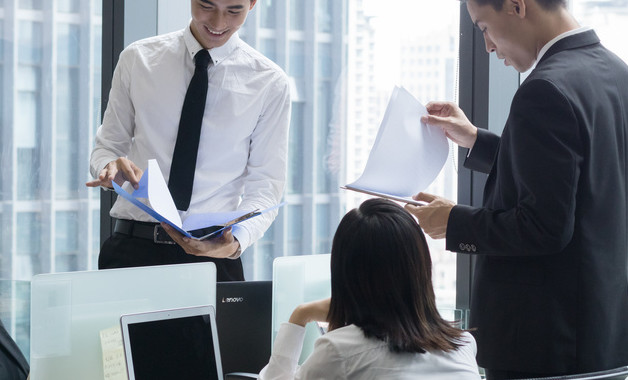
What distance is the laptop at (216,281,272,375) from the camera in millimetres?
1945

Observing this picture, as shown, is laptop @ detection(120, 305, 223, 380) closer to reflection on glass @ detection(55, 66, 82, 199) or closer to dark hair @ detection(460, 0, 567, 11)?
dark hair @ detection(460, 0, 567, 11)

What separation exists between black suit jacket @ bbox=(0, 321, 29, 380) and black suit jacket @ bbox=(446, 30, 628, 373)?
1.34m

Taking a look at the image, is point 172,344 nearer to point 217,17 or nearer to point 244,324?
point 244,324

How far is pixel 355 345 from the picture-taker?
130 cm

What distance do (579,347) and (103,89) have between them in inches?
86.2

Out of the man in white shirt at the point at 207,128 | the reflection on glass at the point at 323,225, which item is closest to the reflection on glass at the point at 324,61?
the reflection on glass at the point at 323,225

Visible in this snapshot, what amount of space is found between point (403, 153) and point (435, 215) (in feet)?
0.72

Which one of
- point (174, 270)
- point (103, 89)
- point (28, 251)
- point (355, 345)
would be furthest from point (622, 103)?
point (28, 251)

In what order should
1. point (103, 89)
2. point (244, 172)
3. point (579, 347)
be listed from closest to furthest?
point (579, 347) → point (244, 172) → point (103, 89)

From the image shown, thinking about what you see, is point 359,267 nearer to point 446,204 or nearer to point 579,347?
point 446,204

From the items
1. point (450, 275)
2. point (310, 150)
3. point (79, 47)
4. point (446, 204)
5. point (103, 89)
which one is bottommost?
point (450, 275)

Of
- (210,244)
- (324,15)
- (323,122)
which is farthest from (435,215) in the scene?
(324,15)

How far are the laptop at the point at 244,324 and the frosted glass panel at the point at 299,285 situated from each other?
13 centimetres

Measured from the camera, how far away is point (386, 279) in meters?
1.35
